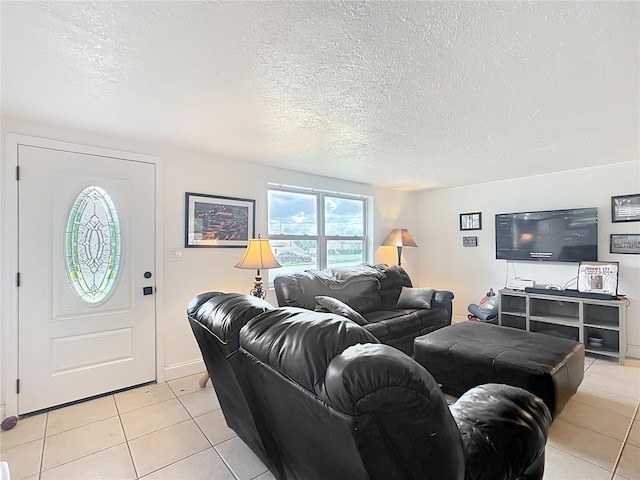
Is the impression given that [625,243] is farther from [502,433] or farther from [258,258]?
[258,258]

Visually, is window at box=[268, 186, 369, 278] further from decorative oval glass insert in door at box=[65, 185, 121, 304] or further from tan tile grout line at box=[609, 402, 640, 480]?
tan tile grout line at box=[609, 402, 640, 480]

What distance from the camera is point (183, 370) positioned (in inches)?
120

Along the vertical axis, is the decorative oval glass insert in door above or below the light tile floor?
above

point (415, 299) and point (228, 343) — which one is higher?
point (228, 343)

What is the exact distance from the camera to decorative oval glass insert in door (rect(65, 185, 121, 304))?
254cm

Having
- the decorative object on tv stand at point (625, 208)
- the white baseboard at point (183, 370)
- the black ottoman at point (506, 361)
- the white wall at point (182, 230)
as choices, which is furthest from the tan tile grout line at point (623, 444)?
the white baseboard at point (183, 370)

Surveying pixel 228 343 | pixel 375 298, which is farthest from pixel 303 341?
pixel 375 298

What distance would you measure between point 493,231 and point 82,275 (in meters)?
4.81

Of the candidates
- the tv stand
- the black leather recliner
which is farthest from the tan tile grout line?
the black leather recliner

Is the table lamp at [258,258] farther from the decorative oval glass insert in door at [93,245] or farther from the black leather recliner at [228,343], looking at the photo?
the black leather recliner at [228,343]

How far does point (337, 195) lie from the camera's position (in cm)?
458

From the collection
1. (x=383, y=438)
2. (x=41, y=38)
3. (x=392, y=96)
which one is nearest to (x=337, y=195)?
(x=392, y=96)

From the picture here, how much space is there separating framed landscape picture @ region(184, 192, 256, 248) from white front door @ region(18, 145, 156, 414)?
1.12ft

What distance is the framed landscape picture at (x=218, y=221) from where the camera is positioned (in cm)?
312
